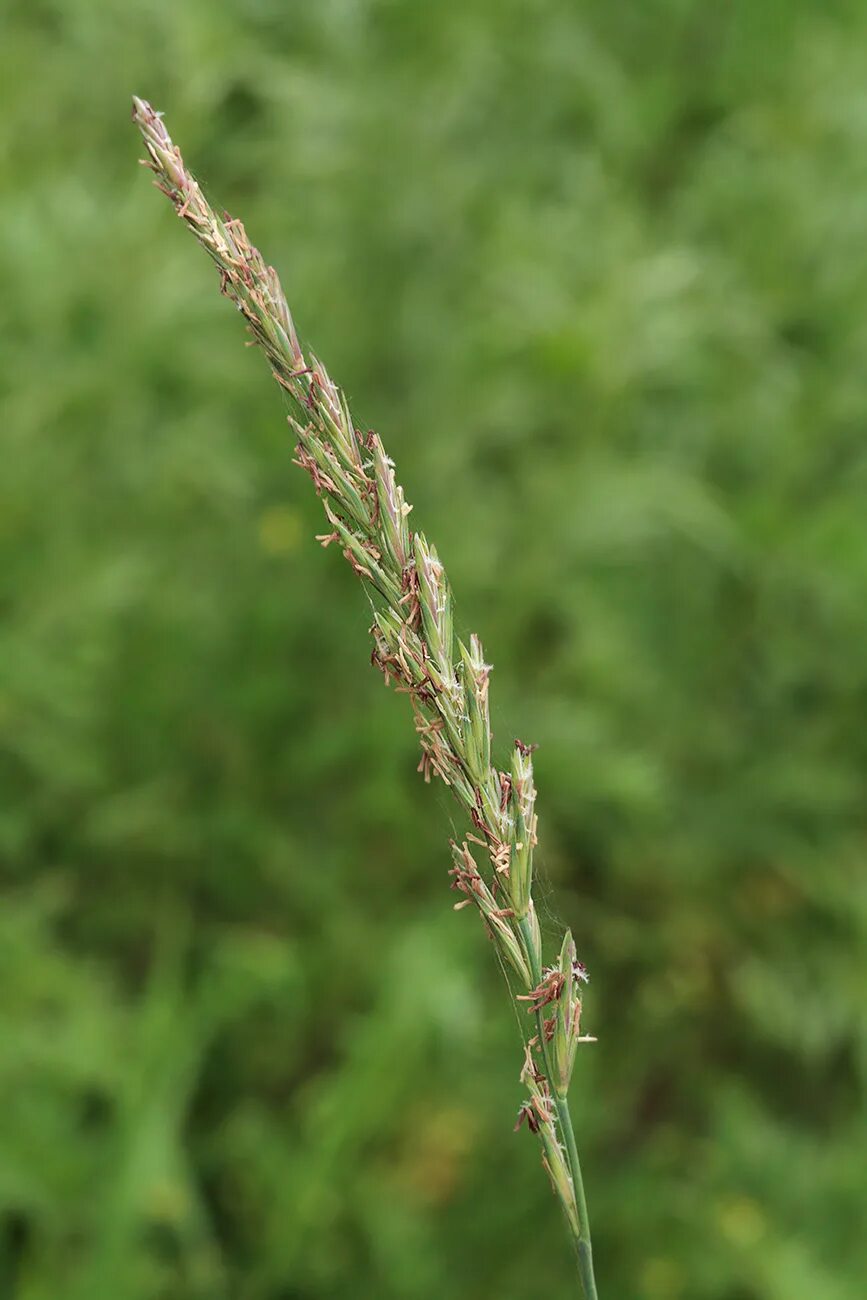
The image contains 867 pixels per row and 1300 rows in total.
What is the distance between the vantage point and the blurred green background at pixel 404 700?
7.84 feet

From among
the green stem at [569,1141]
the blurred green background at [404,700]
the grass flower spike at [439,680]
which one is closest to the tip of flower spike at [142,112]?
the grass flower spike at [439,680]

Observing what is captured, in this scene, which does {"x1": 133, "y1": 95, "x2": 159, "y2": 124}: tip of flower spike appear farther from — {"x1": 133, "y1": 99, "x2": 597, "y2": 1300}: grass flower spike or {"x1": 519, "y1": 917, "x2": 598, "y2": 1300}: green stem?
{"x1": 519, "y1": 917, "x2": 598, "y2": 1300}: green stem

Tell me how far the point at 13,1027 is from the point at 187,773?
0.80 meters

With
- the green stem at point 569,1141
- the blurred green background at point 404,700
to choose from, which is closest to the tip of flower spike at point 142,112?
the green stem at point 569,1141

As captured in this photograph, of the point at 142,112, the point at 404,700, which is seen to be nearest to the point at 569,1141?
the point at 142,112

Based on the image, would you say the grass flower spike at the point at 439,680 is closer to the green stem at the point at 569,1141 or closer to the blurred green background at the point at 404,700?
the green stem at the point at 569,1141

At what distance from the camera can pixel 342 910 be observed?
2.81 m

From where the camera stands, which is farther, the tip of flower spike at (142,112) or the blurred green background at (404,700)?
the blurred green background at (404,700)

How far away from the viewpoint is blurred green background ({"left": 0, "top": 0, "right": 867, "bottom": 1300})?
94.1 inches

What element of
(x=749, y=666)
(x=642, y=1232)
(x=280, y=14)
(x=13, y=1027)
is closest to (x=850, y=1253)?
(x=642, y=1232)

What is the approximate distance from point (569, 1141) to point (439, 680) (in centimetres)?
28

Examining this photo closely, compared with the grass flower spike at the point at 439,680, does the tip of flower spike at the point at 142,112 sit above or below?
above

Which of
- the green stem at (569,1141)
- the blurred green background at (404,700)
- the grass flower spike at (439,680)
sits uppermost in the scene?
the blurred green background at (404,700)

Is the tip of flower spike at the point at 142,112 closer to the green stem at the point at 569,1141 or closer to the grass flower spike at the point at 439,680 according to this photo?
the grass flower spike at the point at 439,680
